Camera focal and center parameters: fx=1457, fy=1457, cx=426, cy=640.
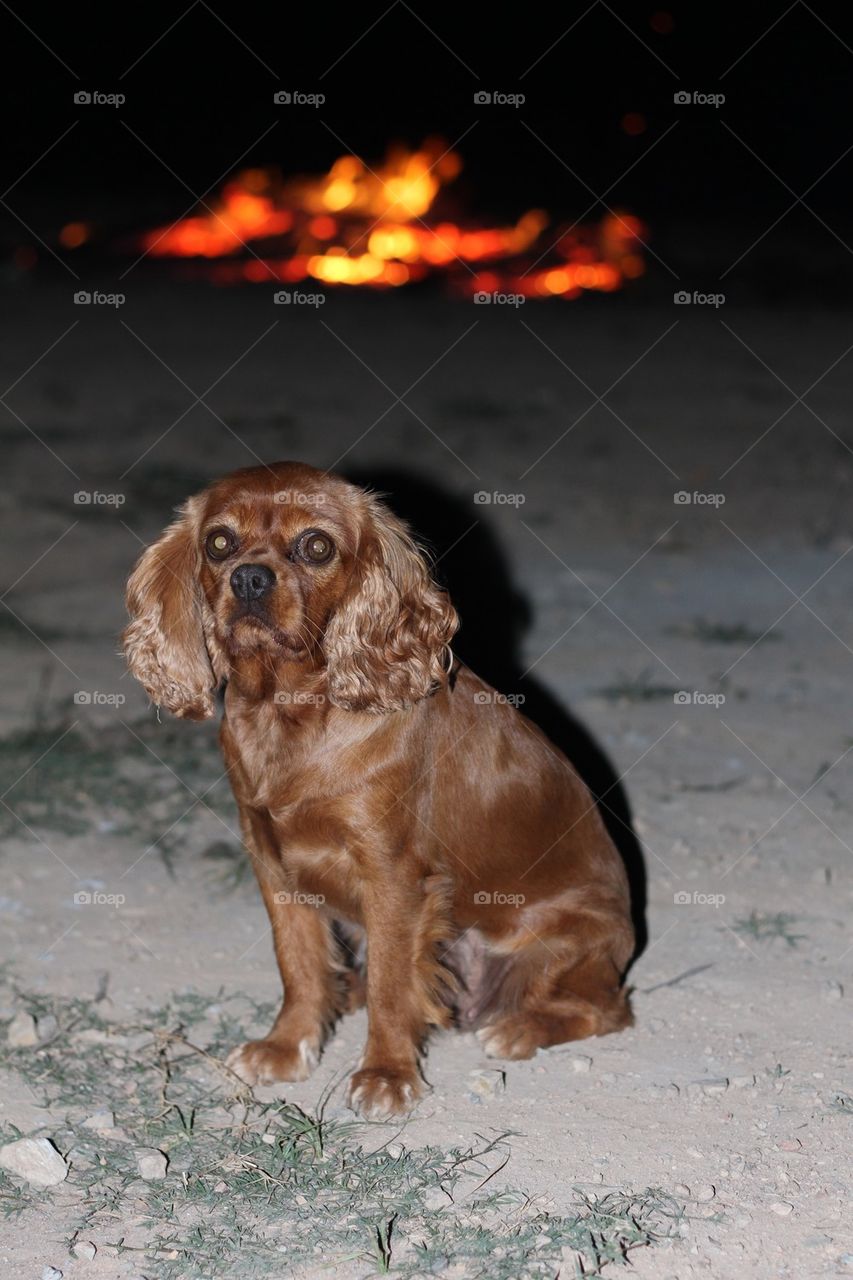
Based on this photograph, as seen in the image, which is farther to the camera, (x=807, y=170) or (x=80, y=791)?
(x=807, y=170)

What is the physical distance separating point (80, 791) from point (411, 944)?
2474mm

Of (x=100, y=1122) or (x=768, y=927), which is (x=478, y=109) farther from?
(x=100, y=1122)

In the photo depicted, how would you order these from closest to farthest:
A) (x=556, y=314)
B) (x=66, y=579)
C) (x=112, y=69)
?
1. (x=66, y=579)
2. (x=556, y=314)
3. (x=112, y=69)

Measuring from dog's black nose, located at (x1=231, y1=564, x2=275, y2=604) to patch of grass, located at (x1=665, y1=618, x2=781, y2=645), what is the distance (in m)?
4.43

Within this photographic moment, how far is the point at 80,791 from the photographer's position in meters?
6.01

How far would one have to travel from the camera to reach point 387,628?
12.9 ft

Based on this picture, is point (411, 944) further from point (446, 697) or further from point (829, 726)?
point (829, 726)

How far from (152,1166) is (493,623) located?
4.75 m

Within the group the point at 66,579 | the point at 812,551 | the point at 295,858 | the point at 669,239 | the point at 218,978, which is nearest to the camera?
the point at 295,858

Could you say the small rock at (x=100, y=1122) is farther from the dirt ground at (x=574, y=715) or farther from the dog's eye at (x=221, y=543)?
the dog's eye at (x=221, y=543)

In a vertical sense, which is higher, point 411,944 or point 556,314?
point 556,314

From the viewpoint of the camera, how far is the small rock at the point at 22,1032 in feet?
13.8

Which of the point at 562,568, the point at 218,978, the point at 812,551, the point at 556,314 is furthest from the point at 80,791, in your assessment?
the point at 556,314

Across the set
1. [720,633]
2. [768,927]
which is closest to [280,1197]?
[768,927]
